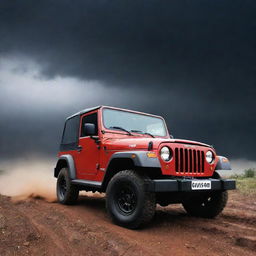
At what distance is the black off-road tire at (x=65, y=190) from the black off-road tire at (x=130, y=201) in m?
2.18

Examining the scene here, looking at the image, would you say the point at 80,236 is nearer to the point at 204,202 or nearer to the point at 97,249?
the point at 97,249

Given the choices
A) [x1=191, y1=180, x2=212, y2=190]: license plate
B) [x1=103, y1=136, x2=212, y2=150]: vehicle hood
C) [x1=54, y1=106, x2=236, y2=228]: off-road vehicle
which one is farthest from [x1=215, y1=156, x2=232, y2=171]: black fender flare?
[x1=191, y1=180, x2=212, y2=190]: license plate

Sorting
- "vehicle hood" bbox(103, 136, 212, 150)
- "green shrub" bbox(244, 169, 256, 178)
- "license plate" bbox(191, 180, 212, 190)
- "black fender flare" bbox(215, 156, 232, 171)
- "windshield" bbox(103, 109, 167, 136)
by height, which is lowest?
"green shrub" bbox(244, 169, 256, 178)

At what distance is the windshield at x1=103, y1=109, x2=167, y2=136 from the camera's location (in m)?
5.70

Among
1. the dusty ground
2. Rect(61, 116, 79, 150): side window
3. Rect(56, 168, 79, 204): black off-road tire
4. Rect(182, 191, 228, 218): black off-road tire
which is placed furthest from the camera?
Rect(61, 116, 79, 150): side window

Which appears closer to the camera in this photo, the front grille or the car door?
the front grille

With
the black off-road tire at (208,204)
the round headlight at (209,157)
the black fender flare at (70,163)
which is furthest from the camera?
the black fender flare at (70,163)

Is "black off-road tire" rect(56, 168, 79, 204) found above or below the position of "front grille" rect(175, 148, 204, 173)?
below

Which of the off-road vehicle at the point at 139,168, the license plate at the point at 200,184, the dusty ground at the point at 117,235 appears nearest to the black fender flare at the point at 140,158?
the off-road vehicle at the point at 139,168

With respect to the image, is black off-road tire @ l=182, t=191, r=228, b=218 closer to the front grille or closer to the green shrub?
the front grille

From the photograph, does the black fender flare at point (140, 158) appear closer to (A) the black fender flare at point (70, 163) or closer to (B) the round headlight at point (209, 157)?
(B) the round headlight at point (209, 157)

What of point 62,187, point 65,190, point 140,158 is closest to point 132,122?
point 140,158

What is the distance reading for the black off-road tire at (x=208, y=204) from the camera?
5.23 m

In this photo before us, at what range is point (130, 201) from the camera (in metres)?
4.39
